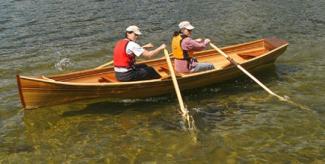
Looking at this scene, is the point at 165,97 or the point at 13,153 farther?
the point at 165,97

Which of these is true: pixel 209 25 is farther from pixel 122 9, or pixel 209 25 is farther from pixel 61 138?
pixel 61 138

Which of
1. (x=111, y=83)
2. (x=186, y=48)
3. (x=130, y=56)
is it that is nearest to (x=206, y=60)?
(x=186, y=48)

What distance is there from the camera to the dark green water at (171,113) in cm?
1102

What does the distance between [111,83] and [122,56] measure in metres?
0.92

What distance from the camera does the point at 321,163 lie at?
33.6ft

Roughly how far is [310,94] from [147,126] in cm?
536

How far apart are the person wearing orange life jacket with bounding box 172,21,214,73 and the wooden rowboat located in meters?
0.49

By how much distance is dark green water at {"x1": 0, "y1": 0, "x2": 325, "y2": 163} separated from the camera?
1102cm

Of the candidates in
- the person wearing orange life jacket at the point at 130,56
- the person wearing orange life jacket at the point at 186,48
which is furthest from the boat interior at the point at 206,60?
the person wearing orange life jacket at the point at 130,56

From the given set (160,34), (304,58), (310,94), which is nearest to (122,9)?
(160,34)

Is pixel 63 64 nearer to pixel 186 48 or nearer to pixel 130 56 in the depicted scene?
pixel 130 56

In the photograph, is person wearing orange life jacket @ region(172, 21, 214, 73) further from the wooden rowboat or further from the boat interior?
the wooden rowboat

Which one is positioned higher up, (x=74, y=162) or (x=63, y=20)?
(x=63, y=20)

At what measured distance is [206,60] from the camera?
53.8 ft
